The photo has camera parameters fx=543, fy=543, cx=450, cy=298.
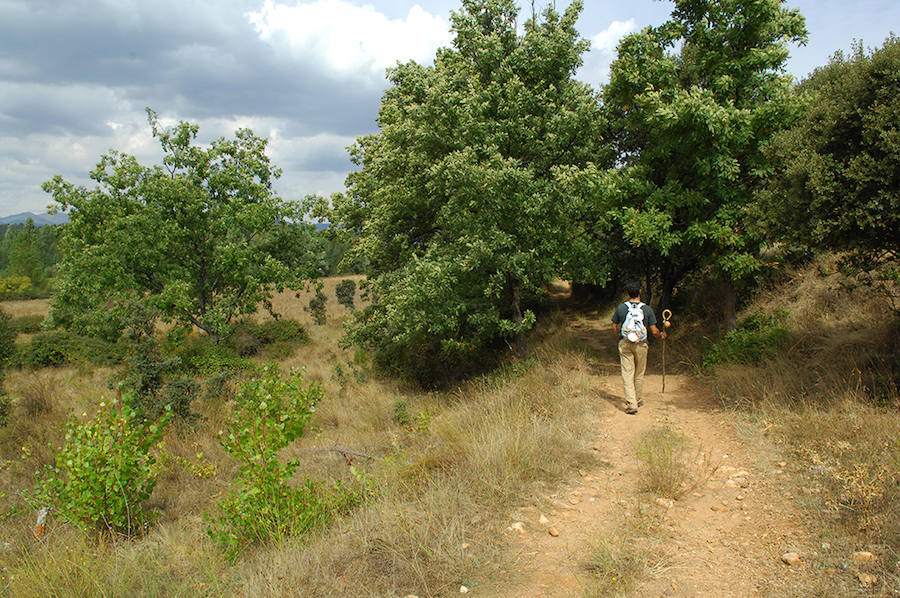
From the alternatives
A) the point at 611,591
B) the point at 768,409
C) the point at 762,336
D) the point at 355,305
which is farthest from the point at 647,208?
the point at 355,305

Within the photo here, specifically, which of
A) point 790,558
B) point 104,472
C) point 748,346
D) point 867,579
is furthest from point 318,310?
point 867,579

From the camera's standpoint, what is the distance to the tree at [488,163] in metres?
11.7

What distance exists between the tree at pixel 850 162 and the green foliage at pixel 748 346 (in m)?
2.68

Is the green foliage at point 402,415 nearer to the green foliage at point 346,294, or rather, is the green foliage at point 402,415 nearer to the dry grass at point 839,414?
the dry grass at point 839,414

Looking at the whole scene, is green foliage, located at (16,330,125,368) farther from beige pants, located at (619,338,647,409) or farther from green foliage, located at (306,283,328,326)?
beige pants, located at (619,338,647,409)

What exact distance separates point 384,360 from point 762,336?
11.7 metres

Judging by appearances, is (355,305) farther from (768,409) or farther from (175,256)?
(768,409)

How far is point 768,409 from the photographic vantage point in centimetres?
702

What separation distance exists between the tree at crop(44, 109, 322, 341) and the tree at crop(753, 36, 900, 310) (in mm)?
16415

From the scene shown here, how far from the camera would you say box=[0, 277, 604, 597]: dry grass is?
4090 mm

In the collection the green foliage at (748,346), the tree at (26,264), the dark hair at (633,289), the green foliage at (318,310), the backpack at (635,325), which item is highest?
the tree at (26,264)

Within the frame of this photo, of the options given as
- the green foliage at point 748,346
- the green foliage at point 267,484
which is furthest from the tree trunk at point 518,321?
the green foliage at point 267,484

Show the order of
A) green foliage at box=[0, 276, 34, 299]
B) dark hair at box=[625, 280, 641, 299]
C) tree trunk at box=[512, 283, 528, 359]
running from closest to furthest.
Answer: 1. dark hair at box=[625, 280, 641, 299]
2. tree trunk at box=[512, 283, 528, 359]
3. green foliage at box=[0, 276, 34, 299]

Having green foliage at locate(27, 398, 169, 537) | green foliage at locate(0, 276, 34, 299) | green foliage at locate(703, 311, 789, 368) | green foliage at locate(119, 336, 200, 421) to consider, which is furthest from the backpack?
green foliage at locate(0, 276, 34, 299)
